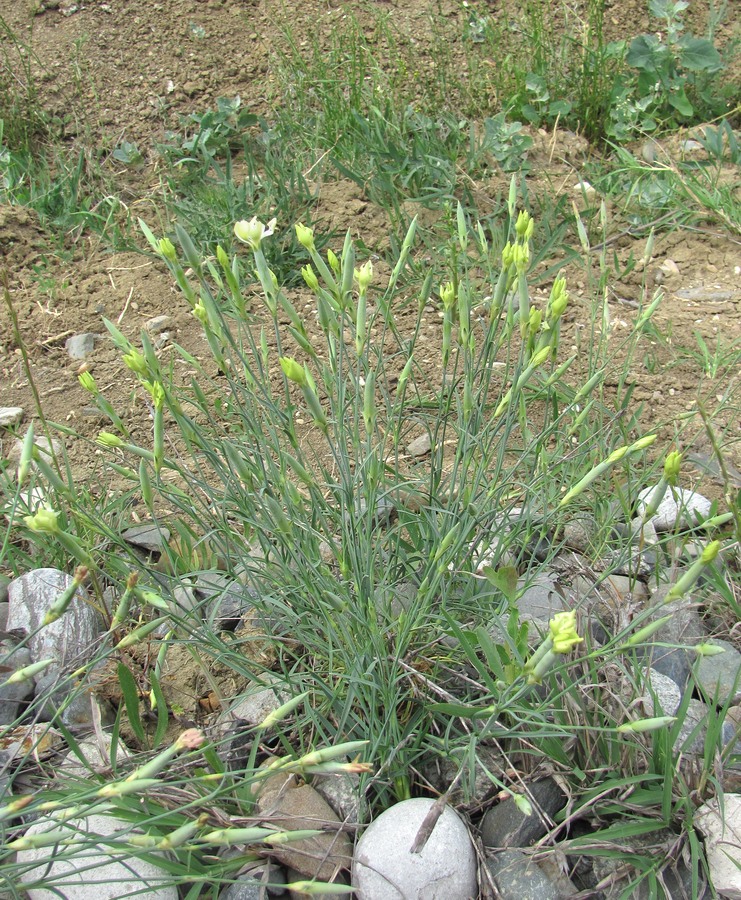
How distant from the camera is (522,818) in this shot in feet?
4.71

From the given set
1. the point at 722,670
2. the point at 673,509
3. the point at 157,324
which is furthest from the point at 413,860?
the point at 157,324

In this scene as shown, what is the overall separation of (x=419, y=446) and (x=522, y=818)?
3.72ft

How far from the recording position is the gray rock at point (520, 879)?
137 cm

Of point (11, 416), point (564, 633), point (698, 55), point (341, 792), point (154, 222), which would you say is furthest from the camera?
point (698, 55)

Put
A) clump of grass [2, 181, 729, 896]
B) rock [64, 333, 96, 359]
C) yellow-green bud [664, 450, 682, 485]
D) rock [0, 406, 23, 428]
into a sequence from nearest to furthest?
yellow-green bud [664, 450, 682, 485] → clump of grass [2, 181, 729, 896] → rock [0, 406, 23, 428] → rock [64, 333, 96, 359]

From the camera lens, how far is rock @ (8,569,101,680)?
6.18 feet

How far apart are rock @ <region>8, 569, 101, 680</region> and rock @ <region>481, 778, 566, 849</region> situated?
93 cm

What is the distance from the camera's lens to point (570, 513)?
78.7 inches

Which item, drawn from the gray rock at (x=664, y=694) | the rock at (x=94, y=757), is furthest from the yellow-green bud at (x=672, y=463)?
the rock at (x=94, y=757)

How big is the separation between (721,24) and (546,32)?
30.6 inches

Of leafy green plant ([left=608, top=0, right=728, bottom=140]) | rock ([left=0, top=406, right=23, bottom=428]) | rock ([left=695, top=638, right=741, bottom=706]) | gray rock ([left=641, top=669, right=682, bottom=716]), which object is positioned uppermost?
leafy green plant ([left=608, top=0, right=728, bottom=140])

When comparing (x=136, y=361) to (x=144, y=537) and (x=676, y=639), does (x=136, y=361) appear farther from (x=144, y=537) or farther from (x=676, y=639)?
(x=676, y=639)

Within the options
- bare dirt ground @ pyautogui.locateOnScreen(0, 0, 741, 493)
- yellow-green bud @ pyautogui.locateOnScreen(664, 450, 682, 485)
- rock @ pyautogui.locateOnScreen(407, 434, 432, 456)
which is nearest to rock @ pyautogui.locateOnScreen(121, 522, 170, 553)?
bare dirt ground @ pyautogui.locateOnScreen(0, 0, 741, 493)

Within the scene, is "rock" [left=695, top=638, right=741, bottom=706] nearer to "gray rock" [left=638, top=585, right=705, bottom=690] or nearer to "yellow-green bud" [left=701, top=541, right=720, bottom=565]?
"gray rock" [left=638, top=585, right=705, bottom=690]
